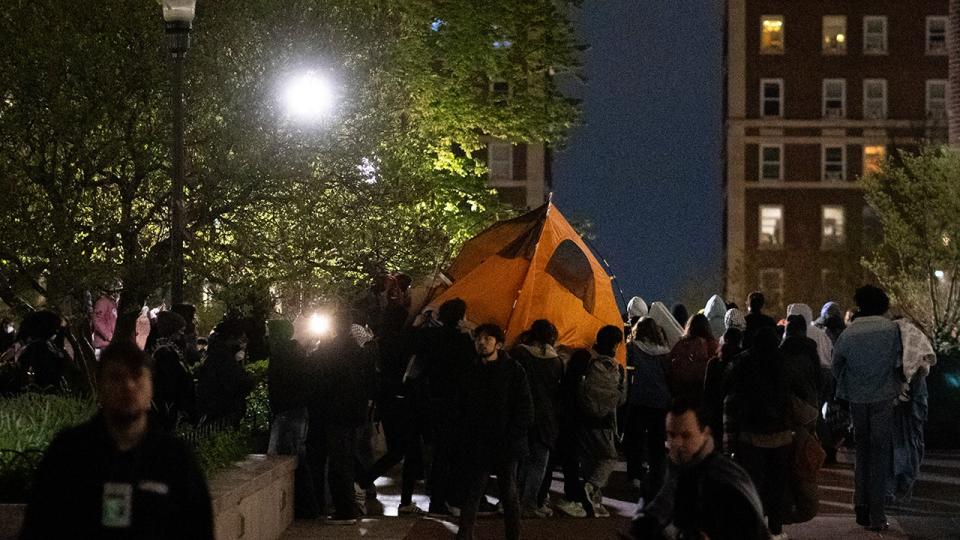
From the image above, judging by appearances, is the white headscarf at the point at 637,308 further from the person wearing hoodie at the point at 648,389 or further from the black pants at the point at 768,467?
the black pants at the point at 768,467

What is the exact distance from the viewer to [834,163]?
72875 millimetres

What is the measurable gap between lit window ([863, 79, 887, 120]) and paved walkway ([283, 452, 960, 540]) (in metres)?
58.0

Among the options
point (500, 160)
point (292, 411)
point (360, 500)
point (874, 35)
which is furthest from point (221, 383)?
point (874, 35)

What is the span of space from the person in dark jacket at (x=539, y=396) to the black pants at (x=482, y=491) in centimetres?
104

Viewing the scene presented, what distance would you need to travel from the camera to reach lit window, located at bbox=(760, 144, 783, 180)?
2872 inches

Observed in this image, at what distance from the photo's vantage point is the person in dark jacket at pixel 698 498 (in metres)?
6.09

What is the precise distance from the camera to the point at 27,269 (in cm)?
1680

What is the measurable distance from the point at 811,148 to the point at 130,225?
58.8 meters

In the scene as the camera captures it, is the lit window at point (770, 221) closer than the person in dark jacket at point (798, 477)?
No

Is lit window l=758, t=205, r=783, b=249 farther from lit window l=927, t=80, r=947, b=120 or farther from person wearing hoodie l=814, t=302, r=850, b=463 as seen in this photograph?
person wearing hoodie l=814, t=302, r=850, b=463

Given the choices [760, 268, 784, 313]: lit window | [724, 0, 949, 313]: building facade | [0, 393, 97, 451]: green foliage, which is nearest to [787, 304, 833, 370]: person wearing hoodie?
[0, 393, 97, 451]: green foliage

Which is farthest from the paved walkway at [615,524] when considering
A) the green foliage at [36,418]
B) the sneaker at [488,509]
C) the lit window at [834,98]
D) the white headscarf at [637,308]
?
the lit window at [834,98]

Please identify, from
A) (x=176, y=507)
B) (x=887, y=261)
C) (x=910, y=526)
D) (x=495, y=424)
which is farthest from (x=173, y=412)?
(x=887, y=261)

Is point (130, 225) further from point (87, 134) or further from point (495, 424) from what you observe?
point (495, 424)
